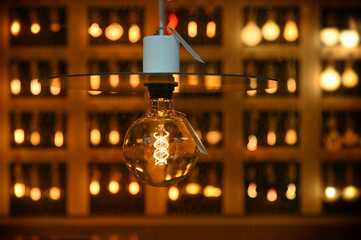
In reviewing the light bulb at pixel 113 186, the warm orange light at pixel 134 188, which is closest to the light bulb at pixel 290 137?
the warm orange light at pixel 134 188

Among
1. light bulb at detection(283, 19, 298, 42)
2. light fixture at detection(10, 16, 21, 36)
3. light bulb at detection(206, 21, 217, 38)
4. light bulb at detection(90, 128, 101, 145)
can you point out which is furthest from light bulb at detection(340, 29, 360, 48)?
light fixture at detection(10, 16, 21, 36)

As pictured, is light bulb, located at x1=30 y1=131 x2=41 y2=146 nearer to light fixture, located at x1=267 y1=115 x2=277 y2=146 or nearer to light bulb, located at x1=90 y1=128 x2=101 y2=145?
light bulb, located at x1=90 y1=128 x2=101 y2=145

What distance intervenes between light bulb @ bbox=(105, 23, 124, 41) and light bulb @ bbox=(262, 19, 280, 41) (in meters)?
0.78

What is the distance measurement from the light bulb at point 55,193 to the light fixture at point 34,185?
2.6 inches

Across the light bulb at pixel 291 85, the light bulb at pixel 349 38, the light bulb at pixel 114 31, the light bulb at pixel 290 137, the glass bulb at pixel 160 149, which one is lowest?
the light bulb at pixel 290 137

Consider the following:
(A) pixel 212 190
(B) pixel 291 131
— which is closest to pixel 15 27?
(A) pixel 212 190

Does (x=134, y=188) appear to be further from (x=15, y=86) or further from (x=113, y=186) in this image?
(x=15, y=86)

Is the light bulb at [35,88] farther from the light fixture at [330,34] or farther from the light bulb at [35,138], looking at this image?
the light fixture at [330,34]

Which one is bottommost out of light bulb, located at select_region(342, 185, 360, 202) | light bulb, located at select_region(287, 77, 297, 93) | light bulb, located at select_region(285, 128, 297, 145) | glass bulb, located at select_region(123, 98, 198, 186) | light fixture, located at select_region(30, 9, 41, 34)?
light bulb, located at select_region(342, 185, 360, 202)

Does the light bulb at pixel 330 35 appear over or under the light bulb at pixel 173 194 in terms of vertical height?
over

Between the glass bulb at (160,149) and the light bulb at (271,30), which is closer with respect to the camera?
the glass bulb at (160,149)

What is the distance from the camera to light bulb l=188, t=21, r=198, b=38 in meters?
2.23

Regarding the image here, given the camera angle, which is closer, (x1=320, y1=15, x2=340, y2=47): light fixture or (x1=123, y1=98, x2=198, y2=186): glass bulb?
(x1=123, y1=98, x2=198, y2=186): glass bulb

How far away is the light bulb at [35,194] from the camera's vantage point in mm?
2258
